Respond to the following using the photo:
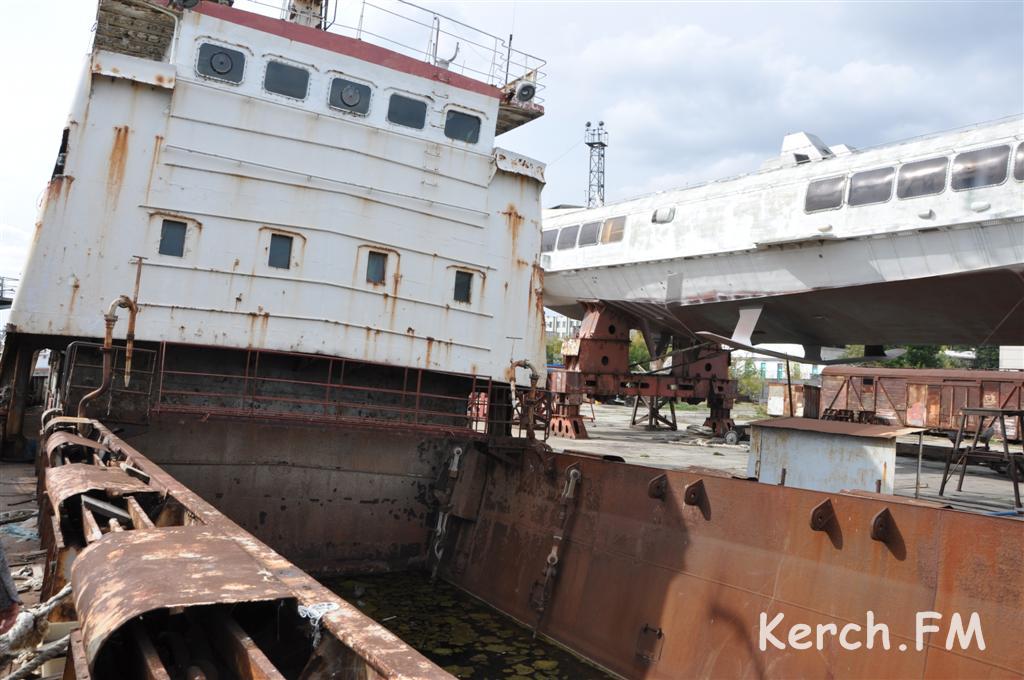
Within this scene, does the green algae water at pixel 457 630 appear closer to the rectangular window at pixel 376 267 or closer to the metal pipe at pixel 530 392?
the metal pipe at pixel 530 392

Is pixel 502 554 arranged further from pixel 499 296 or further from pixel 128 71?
pixel 128 71

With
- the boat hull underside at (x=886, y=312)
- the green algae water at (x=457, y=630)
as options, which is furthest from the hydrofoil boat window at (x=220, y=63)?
the boat hull underside at (x=886, y=312)

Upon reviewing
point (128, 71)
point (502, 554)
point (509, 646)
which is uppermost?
point (128, 71)

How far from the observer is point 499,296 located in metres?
10.7

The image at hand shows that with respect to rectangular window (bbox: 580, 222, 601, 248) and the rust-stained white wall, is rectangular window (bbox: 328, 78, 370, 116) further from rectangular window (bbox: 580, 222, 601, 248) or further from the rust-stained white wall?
rectangular window (bbox: 580, 222, 601, 248)

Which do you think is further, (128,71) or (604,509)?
(128,71)

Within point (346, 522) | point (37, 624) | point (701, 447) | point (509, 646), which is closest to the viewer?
point (37, 624)

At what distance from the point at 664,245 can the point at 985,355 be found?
45101mm

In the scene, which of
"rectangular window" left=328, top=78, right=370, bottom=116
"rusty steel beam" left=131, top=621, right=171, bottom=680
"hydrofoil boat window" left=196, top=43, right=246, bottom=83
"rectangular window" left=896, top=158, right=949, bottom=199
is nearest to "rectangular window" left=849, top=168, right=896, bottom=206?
"rectangular window" left=896, top=158, right=949, bottom=199

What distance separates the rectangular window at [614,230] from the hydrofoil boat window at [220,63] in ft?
34.5

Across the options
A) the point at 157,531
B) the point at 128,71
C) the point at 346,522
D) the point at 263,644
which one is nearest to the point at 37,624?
the point at 157,531

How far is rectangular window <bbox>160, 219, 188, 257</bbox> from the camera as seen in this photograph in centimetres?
900

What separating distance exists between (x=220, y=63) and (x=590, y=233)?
11.2 m

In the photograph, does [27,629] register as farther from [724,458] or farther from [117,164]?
[724,458]
